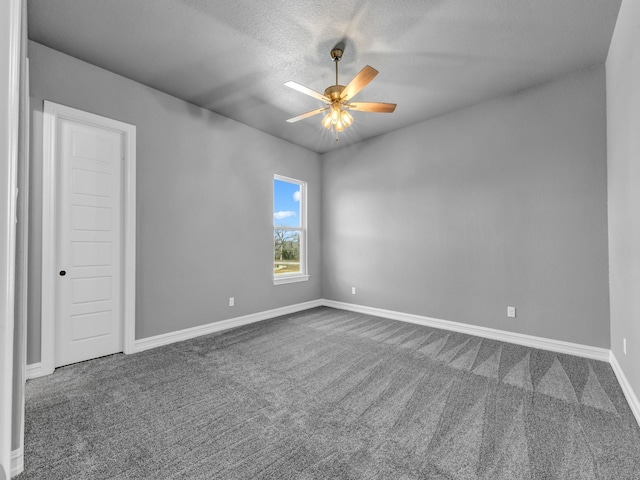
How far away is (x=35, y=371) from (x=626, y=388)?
4855mm

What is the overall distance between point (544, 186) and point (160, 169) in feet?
14.4

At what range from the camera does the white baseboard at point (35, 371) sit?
8.29 ft

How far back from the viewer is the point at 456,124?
13.0ft

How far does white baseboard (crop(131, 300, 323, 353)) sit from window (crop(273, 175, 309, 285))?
1.57 feet

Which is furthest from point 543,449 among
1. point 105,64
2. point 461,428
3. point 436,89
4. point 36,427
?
point 105,64

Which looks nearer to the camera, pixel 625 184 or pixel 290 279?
pixel 625 184

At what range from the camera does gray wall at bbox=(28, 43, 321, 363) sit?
2723 mm

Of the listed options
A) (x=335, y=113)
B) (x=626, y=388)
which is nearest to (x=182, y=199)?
(x=335, y=113)

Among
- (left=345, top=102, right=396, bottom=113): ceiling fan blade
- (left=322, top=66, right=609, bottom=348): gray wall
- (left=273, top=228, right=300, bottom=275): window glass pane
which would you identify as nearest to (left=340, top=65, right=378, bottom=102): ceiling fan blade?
(left=345, top=102, right=396, bottom=113): ceiling fan blade

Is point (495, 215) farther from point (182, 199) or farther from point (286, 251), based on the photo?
point (182, 199)

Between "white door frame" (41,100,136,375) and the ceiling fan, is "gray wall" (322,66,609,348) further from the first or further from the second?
"white door frame" (41,100,136,375)

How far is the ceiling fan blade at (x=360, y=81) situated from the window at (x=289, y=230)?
2.44 m

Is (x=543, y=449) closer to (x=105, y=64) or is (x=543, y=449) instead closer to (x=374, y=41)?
(x=374, y=41)

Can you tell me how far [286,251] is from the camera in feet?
16.9
